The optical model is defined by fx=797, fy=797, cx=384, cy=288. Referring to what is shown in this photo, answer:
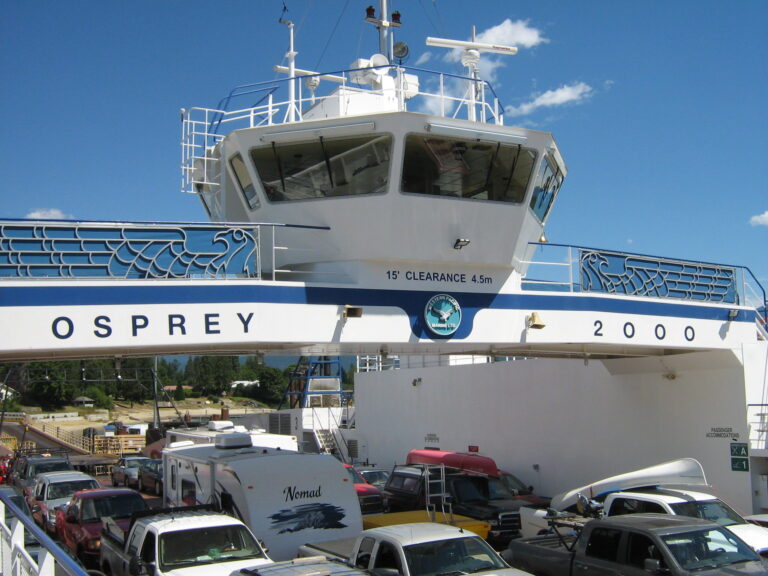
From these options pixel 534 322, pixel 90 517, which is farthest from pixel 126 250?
pixel 534 322

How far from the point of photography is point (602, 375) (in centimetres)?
2241

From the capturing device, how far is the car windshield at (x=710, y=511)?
12883 millimetres

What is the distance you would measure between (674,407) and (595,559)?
1037 centimetres

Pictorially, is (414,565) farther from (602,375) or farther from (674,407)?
(602,375)

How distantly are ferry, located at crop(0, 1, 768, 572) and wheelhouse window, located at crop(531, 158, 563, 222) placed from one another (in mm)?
63

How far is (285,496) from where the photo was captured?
1366 cm

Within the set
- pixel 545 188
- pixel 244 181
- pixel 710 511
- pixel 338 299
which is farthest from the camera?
pixel 545 188

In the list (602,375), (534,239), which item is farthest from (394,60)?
(602,375)

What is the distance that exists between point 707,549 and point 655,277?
26.8ft

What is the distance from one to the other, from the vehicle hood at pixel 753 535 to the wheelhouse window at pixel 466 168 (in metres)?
6.72

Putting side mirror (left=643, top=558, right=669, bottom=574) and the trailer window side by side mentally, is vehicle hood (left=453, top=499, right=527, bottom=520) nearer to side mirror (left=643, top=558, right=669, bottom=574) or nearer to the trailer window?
the trailer window

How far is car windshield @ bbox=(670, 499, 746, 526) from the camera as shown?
12883 millimetres

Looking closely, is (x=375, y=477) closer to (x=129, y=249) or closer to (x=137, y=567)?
(x=129, y=249)

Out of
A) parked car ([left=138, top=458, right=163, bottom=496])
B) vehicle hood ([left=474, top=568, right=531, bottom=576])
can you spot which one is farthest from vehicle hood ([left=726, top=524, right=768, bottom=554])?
parked car ([left=138, top=458, right=163, bottom=496])
